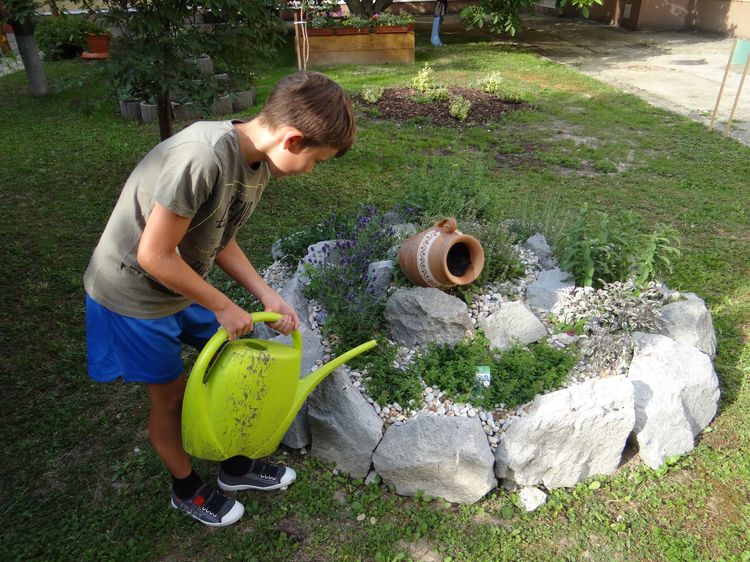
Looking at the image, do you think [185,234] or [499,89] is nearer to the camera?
[185,234]

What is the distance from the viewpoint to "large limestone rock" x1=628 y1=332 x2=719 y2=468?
2520 mm

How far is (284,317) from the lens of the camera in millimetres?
1995

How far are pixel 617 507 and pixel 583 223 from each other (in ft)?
4.94

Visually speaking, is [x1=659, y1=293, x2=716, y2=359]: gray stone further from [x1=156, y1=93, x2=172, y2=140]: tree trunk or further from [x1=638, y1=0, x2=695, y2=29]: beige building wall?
[x1=638, y1=0, x2=695, y2=29]: beige building wall

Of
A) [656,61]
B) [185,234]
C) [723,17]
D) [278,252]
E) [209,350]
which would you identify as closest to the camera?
[185,234]

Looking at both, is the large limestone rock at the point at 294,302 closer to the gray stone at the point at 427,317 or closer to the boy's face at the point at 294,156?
the gray stone at the point at 427,317

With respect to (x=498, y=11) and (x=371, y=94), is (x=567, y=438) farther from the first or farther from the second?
(x=498, y=11)

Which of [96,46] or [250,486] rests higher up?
[96,46]

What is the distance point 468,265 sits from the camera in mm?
3029

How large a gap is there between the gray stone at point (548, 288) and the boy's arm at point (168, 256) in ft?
6.20

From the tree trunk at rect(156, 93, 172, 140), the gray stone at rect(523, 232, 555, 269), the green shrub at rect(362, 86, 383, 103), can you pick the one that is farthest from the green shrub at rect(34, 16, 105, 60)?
the gray stone at rect(523, 232, 555, 269)

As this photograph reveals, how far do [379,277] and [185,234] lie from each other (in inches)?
59.6

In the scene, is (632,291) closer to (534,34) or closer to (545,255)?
(545,255)

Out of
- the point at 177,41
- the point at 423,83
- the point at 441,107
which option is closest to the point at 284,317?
the point at 177,41
